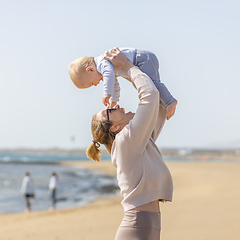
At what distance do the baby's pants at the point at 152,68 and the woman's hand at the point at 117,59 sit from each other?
0.17 m

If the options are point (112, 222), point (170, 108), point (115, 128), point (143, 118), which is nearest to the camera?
point (143, 118)

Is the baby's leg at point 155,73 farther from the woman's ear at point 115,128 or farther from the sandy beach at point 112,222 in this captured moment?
the sandy beach at point 112,222

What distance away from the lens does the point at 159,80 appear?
2.37m

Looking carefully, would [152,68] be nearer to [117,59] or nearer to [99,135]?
[117,59]

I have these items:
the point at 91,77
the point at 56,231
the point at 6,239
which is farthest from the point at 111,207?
the point at 91,77

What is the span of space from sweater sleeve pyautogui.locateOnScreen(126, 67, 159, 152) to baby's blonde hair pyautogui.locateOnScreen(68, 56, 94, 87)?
70 cm

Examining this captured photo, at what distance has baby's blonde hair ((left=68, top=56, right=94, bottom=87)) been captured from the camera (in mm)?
2500

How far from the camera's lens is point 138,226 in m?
1.90

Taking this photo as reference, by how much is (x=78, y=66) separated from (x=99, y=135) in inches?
24.8


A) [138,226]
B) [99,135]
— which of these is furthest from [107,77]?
[138,226]

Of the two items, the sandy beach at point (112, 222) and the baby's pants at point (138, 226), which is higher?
the baby's pants at point (138, 226)

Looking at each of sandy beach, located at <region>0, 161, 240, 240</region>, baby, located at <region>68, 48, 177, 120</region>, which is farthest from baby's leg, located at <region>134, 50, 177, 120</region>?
sandy beach, located at <region>0, 161, 240, 240</region>

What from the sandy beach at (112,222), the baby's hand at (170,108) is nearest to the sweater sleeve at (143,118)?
the baby's hand at (170,108)

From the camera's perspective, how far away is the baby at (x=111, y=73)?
7.41 ft
